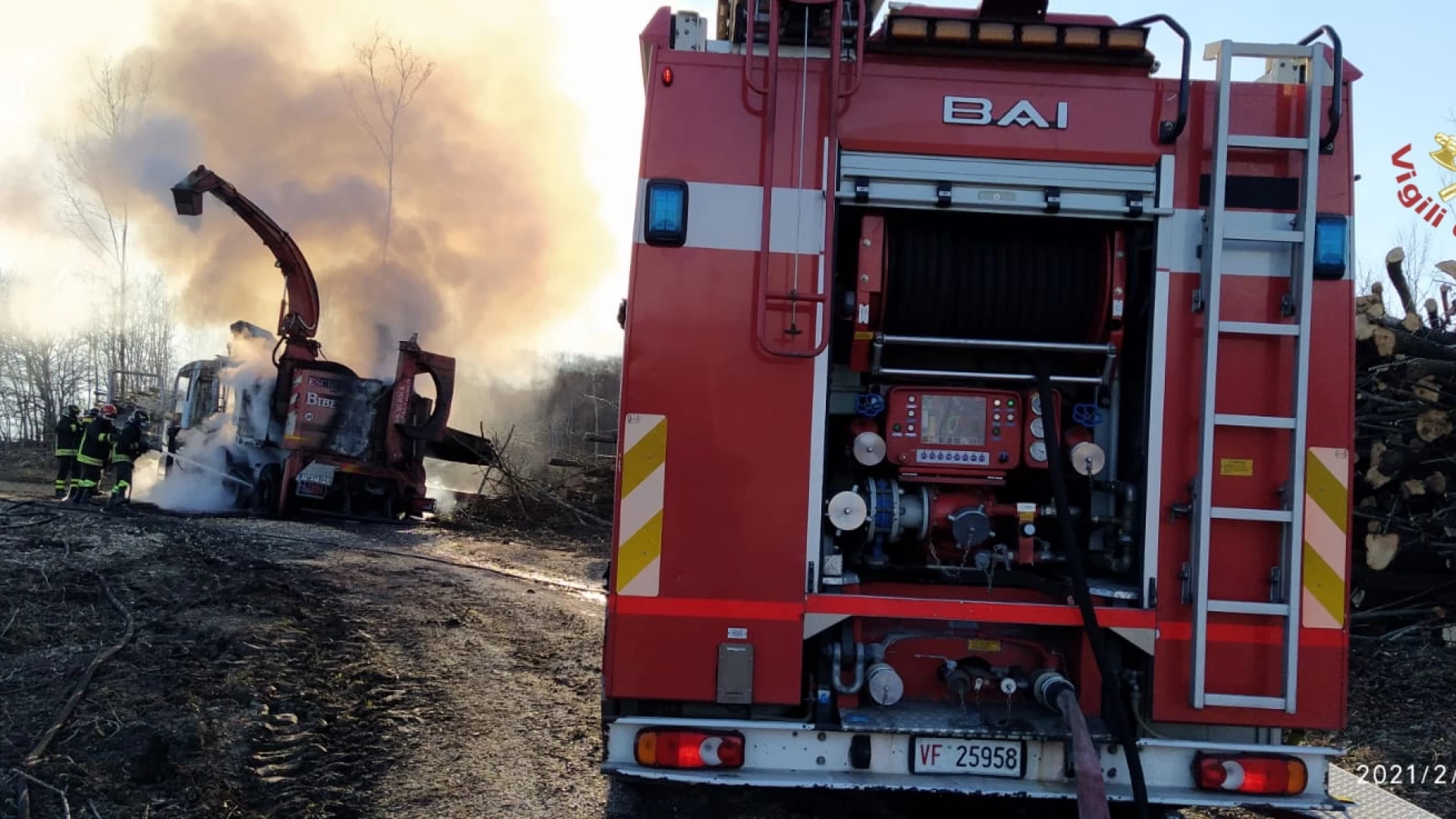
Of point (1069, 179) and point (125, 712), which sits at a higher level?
point (1069, 179)

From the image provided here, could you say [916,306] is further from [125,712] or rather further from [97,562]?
[97,562]

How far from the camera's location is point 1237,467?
3316 millimetres

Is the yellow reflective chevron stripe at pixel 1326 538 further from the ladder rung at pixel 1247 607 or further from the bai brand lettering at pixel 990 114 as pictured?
the bai brand lettering at pixel 990 114

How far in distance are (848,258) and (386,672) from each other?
404 centimetres

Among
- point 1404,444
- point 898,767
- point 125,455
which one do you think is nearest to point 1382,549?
point 1404,444

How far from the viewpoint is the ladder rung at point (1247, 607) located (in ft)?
10.6

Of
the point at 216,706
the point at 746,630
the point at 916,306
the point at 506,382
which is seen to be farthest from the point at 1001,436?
the point at 506,382

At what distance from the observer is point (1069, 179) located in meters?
3.38

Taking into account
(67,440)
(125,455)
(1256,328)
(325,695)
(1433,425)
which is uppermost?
(1256,328)

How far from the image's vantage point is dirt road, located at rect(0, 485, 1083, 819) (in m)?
4.04

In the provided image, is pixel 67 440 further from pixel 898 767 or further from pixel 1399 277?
pixel 1399 277

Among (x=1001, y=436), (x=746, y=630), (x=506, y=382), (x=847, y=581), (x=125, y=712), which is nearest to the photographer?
(x=746, y=630)

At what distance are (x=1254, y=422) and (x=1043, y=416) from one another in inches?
27.0
